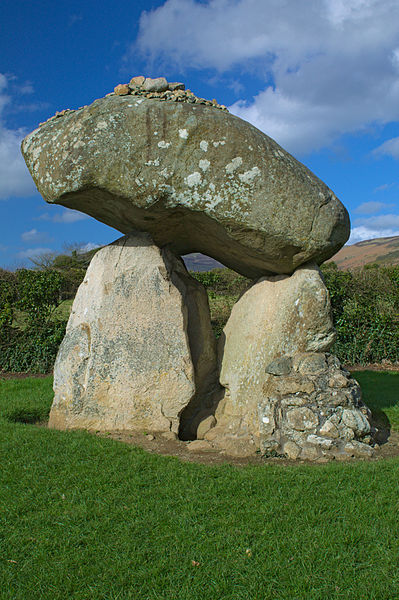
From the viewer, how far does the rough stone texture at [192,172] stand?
581 cm

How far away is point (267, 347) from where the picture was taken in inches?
263

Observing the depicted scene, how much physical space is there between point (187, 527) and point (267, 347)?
307 centimetres

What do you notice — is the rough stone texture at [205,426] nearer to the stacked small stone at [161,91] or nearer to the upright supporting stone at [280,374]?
the upright supporting stone at [280,374]

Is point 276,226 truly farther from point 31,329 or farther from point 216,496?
point 31,329

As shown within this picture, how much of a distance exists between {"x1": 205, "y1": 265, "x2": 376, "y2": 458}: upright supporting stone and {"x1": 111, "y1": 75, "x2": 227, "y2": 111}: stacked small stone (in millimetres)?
2586

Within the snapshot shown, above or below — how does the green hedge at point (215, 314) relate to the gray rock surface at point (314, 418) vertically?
above

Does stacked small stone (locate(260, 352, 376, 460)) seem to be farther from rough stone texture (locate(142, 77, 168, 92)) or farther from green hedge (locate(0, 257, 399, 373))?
green hedge (locate(0, 257, 399, 373))

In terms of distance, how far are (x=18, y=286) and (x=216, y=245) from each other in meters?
7.14

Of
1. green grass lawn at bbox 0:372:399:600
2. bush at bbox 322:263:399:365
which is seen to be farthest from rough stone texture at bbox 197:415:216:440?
bush at bbox 322:263:399:365

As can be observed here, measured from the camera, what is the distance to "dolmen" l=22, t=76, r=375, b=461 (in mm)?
5820

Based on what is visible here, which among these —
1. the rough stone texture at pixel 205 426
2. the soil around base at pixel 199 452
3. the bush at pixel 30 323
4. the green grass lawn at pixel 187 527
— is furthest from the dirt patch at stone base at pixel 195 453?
the bush at pixel 30 323

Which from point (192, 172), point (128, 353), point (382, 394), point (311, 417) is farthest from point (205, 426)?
point (382, 394)

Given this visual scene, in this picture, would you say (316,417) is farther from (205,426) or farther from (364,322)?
(364,322)

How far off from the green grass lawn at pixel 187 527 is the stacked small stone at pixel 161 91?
434 centimetres
